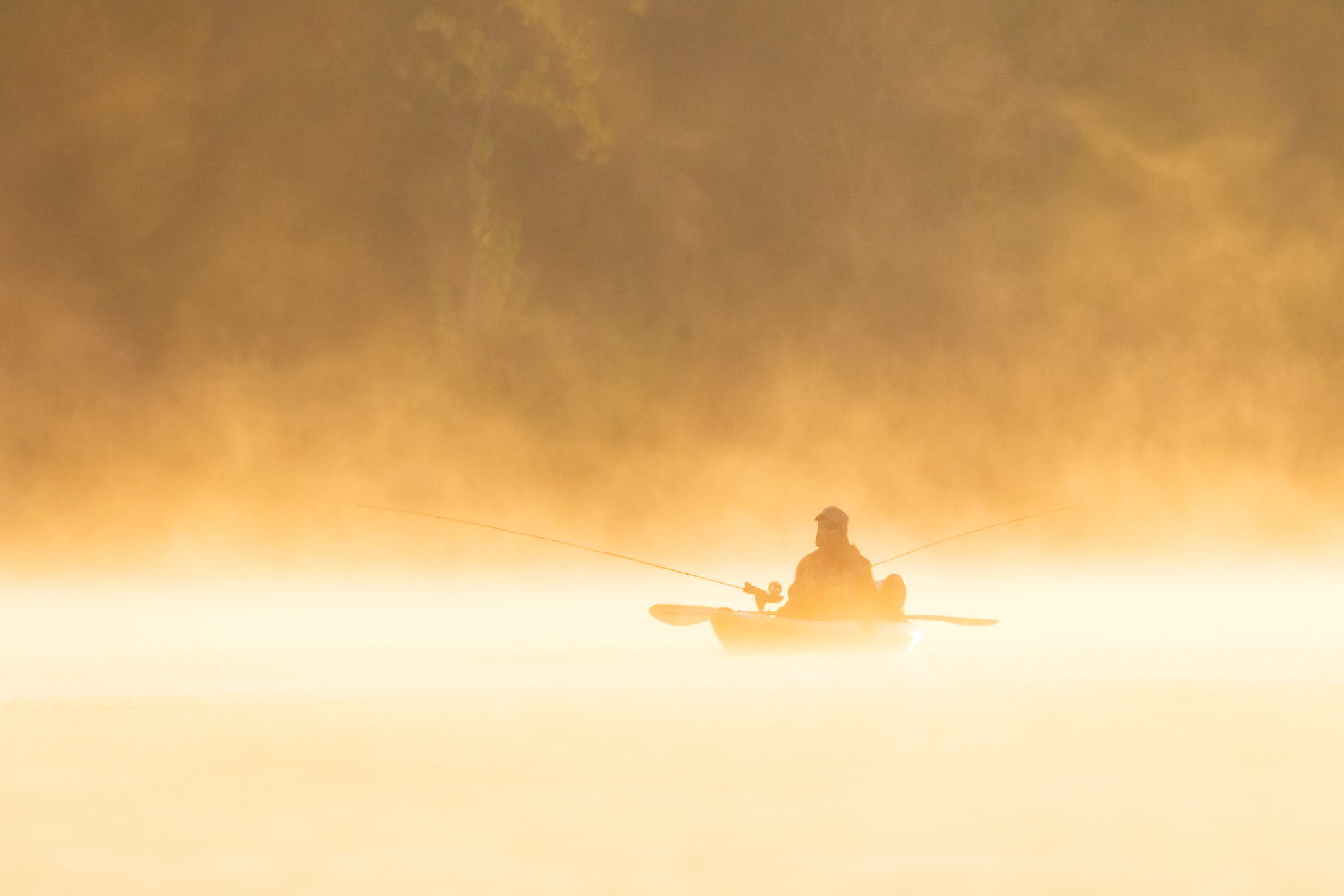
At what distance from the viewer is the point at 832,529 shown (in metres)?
15.5

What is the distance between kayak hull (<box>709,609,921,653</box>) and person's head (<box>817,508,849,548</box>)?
0.60 metres

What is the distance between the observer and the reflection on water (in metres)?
6.77

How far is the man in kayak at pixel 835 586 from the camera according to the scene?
15.6 m

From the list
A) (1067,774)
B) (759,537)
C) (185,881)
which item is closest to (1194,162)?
(759,537)

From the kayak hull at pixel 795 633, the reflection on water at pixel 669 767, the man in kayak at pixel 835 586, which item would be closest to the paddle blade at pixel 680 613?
the reflection on water at pixel 669 767

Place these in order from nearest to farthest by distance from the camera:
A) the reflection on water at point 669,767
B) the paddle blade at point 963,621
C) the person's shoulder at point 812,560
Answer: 1. the reflection on water at point 669,767
2. the person's shoulder at point 812,560
3. the paddle blade at point 963,621

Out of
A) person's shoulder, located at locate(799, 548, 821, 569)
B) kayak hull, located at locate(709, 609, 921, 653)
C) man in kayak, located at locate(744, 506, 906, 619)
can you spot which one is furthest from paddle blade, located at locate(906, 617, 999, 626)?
person's shoulder, located at locate(799, 548, 821, 569)

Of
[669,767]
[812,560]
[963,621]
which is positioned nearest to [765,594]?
[812,560]

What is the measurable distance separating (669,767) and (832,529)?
6.39 metres

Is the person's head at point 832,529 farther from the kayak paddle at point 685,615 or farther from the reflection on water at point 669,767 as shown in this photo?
the kayak paddle at point 685,615

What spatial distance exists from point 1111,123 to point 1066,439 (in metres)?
6.17

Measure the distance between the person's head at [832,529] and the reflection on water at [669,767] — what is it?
897mm

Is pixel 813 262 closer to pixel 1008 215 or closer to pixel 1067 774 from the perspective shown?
pixel 1008 215

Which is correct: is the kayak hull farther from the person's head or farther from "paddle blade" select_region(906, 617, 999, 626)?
"paddle blade" select_region(906, 617, 999, 626)
